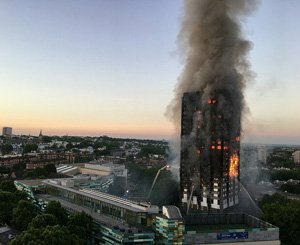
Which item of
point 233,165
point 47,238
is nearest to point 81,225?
point 47,238

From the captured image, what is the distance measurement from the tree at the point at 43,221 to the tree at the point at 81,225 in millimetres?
1360

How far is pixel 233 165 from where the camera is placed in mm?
48125

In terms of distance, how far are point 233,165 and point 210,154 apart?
329cm

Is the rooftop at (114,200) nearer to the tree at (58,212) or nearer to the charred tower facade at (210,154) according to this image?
the tree at (58,212)

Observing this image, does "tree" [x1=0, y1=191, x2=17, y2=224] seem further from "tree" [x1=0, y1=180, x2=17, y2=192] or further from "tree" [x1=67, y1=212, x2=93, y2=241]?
"tree" [x1=67, y1=212, x2=93, y2=241]

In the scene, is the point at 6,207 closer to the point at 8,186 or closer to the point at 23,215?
the point at 23,215

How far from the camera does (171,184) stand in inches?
2079

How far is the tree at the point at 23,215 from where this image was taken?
35.7 m

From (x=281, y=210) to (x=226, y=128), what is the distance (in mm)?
12531

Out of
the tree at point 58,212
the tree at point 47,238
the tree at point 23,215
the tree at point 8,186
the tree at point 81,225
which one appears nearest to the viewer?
the tree at point 47,238

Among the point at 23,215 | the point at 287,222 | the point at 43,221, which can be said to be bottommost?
the point at 23,215

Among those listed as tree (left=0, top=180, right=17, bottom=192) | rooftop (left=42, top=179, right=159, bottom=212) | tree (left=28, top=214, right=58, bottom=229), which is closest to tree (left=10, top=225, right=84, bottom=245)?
tree (left=28, top=214, right=58, bottom=229)

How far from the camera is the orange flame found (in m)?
47.7

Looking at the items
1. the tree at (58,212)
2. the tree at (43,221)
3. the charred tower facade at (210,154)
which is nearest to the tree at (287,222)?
the charred tower facade at (210,154)
